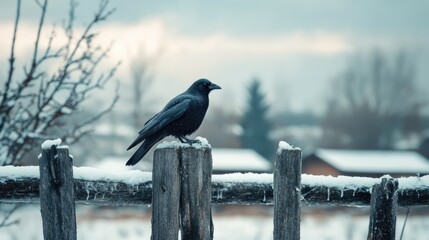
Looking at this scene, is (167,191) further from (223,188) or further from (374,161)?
(374,161)

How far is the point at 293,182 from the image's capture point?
10.8ft

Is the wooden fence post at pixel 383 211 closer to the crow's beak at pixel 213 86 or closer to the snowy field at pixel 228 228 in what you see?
the crow's beak at pixel 213 86

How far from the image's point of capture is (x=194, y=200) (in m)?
3.24

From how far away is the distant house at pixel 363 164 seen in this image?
3581 centimetres

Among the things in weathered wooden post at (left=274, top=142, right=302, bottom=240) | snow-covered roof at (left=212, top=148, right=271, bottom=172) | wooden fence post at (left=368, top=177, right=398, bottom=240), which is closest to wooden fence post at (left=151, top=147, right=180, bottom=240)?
weathered wooden post at (left=274, top=142, right=302, bottom=240)

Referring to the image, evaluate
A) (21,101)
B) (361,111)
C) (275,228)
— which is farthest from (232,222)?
(361,111)

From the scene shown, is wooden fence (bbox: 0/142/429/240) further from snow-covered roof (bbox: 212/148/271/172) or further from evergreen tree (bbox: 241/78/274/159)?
evergreen tree (bbox: 241/78/274/159)

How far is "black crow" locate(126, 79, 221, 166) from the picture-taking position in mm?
5191

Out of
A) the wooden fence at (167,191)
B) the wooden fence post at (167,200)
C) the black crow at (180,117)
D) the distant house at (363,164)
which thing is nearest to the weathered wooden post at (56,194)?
the wooden fence at (167,191)

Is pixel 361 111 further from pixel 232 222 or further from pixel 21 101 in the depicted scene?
pixel 21 101

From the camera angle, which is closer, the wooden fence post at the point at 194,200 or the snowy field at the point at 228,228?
the wooden fence post at the point at 194,200

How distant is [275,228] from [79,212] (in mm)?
27108

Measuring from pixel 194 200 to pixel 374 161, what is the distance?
3638 centimetres

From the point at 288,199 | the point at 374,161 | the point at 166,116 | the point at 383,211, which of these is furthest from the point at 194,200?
the point at 374,161
